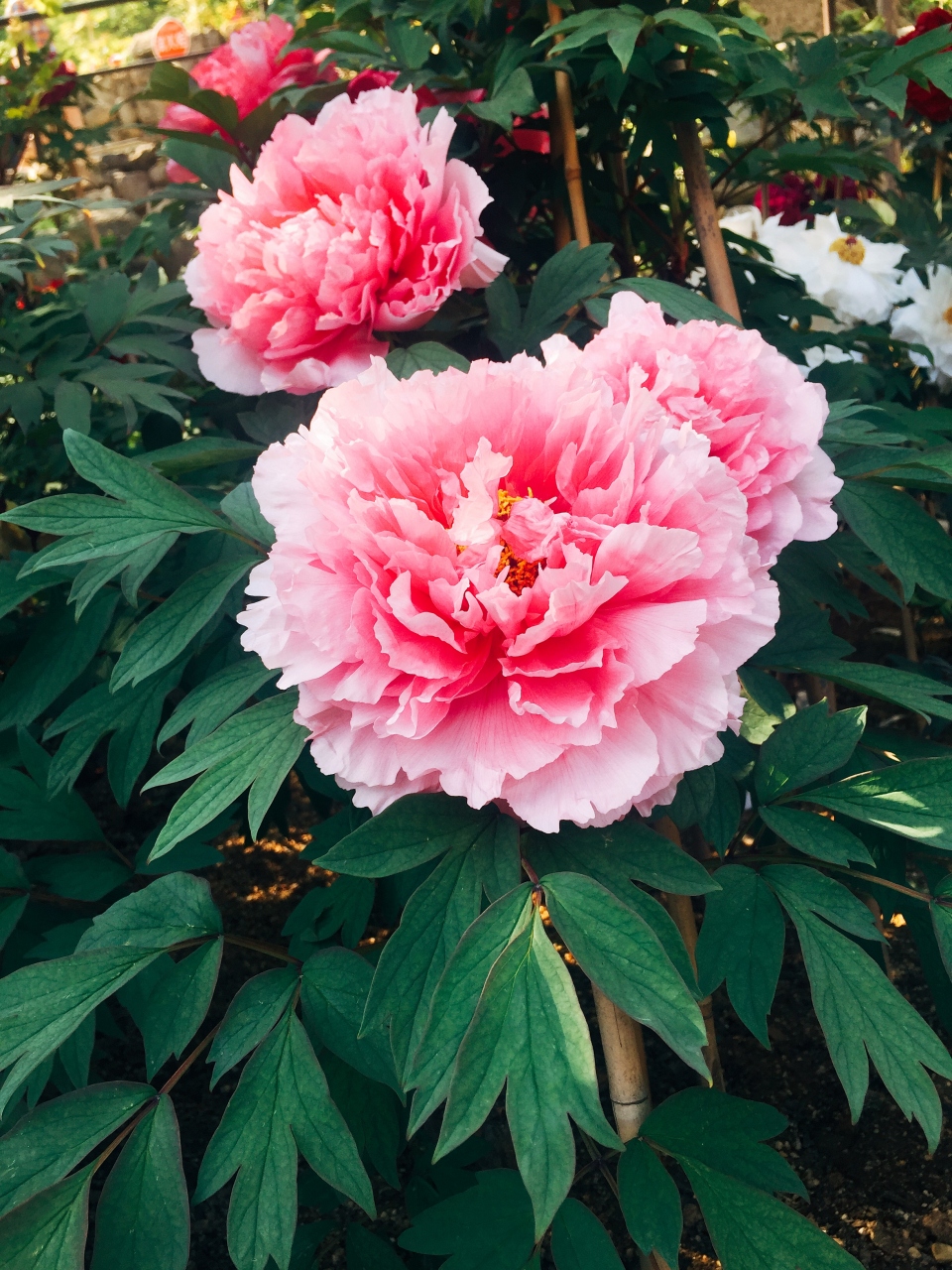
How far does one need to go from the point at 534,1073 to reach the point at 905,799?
286 mm

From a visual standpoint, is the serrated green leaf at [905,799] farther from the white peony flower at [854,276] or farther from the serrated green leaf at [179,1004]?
the white peony flower at [854,276]

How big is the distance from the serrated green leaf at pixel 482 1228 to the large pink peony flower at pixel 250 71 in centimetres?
106

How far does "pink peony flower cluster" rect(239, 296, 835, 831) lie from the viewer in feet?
1.68

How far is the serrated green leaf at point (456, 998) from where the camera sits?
499mm

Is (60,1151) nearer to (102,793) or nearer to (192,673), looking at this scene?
(192,673)

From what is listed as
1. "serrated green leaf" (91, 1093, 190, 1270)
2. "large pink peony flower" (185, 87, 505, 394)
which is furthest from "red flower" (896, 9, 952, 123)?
"serrated green leaf" (91, 1093, 190, 1270)

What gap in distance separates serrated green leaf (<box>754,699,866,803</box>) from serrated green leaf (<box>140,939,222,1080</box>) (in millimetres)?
369

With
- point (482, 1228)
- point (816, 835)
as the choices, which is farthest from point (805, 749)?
point (482, 1228)

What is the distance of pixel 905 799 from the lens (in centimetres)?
62

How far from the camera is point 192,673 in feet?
3.19

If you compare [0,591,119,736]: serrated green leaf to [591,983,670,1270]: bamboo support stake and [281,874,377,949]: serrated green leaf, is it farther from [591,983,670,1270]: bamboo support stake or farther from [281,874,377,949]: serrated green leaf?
[591,983,670,1270]: bamboo support stake

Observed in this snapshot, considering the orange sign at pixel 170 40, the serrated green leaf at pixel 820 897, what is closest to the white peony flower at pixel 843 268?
the serrated green leaf at pixel 820 897

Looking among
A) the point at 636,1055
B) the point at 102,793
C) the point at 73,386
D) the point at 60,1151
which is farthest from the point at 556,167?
the point at 102,793

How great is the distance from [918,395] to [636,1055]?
119 cm
